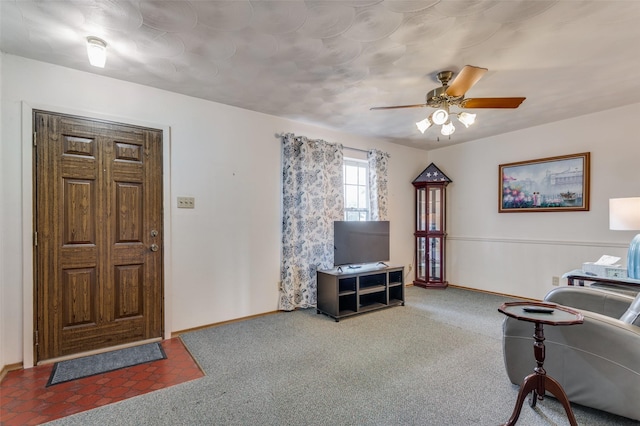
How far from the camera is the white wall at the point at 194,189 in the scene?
241 cm

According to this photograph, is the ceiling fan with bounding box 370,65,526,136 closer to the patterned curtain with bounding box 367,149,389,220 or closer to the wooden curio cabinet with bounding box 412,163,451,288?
the patterned curtain with bounding box 367,149,389,220

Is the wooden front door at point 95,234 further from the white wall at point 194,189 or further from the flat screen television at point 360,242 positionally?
the flat screen television at point 360,242

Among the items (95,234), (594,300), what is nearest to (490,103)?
(594,300)

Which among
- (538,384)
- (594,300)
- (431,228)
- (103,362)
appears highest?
(431,228)

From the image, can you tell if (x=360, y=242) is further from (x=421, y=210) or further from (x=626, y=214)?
(x=626, y=214)

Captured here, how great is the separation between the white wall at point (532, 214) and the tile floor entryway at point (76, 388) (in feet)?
14.5

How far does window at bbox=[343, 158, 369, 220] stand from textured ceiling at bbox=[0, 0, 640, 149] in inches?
58.5

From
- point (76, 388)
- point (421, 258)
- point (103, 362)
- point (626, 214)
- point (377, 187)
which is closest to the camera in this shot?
point (76, 388)

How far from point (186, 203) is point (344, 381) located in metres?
2.28

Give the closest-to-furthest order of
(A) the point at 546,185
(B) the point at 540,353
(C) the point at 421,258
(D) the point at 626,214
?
(B) the point at 540,353
(D) the point at 626,214
(A) the point at 546,185
(C) the point at 421,258

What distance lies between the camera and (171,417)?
1.83 m

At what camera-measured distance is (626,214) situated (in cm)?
295

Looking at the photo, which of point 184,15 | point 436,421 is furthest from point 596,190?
point 184,15

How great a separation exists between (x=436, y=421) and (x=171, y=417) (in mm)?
1584
